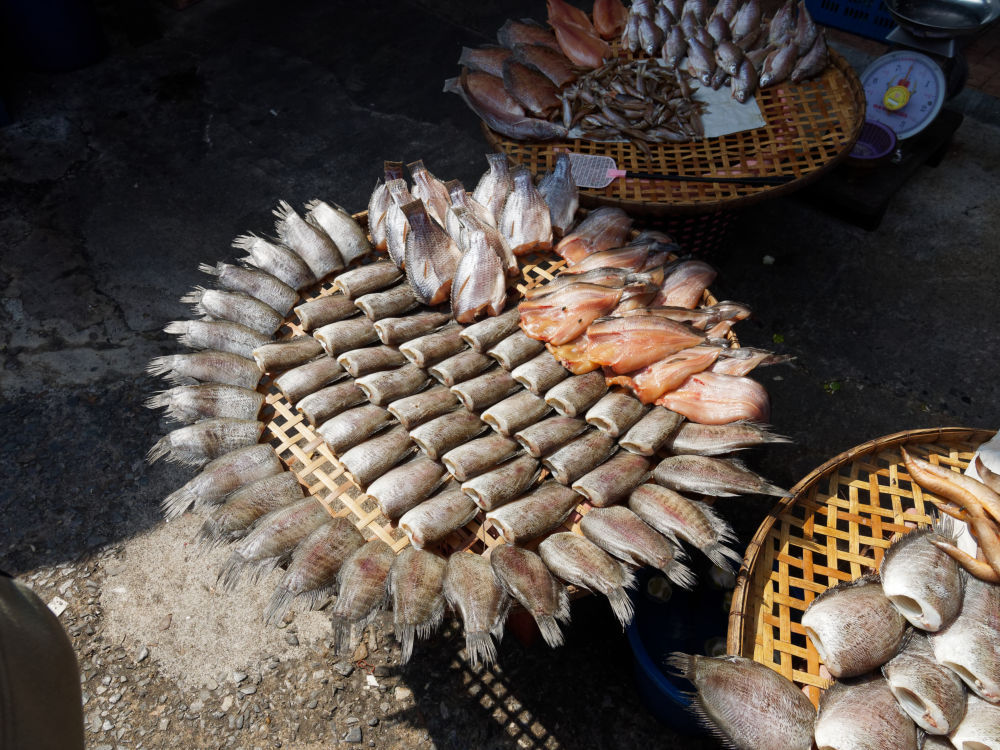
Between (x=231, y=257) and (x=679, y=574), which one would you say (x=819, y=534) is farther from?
(x=231, y=257)

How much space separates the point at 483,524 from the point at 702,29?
3778 mm

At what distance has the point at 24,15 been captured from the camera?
20.0ft

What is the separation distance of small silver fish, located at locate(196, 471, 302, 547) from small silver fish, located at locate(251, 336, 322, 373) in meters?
0.51

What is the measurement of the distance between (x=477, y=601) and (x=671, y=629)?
1.19m

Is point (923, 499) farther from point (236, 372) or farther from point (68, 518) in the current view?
point (68, 518)

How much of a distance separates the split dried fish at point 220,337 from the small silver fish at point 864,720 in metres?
2.50

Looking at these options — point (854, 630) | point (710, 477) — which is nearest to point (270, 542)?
point (710, 477)

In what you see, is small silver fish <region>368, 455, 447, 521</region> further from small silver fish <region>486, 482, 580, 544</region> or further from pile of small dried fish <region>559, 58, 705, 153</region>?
pile of small dried fish <region>559, 58, 705, 153</region>

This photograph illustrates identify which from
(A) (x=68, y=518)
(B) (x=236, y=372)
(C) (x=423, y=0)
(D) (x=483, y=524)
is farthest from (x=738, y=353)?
(C) (x=423, y=0)

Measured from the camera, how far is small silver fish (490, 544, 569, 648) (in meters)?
2.05

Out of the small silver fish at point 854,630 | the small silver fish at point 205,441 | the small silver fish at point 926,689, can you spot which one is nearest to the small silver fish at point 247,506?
the small silver fish at point 205,441

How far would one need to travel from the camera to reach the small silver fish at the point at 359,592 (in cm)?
211

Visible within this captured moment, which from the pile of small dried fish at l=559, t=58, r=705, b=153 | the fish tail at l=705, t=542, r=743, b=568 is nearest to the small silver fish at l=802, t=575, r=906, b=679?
the fish tail at l=705, t=542, r=743, b=568

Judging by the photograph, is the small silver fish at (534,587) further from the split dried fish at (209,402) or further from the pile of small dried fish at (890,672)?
the split dried fish at (209,402)
